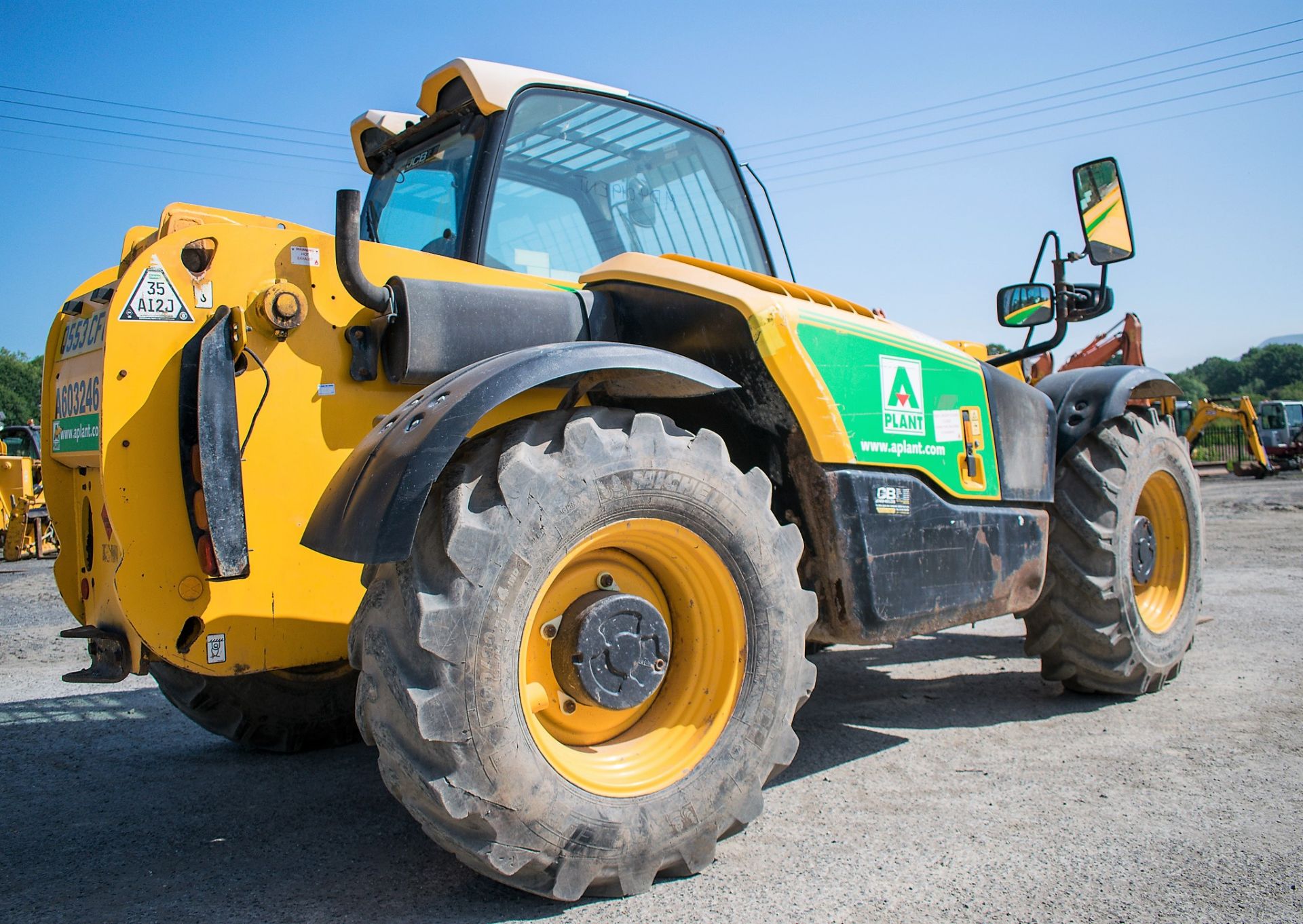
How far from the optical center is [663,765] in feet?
8.79

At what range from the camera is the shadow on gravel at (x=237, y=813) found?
2.52m

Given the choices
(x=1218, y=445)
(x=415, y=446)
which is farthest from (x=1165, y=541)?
(x=1218, y=445)

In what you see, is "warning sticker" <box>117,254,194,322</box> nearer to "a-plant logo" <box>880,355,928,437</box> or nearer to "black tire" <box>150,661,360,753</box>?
"black tire" <box>150,661,360,753</box>

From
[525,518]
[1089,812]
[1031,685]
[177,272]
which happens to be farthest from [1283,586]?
[177,272]

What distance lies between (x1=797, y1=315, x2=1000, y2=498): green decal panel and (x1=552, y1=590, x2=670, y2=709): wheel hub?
109 cm

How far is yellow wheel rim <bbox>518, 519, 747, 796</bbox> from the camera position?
8.50 feet

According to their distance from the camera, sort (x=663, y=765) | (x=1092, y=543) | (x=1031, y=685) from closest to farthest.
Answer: (x=663, y=765) → (x=1092, y=543) → (x=1031, y=685)

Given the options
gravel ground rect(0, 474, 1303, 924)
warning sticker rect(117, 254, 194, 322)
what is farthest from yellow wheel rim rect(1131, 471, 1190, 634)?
warning sticker rect(117, 254, 194, 322)

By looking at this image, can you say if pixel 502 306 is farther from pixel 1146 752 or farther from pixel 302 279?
pixel 1146 752

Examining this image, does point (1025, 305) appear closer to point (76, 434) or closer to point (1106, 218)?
point (1106, 218)

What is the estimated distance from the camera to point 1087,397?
15.6ft

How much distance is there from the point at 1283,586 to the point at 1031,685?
14.5ft

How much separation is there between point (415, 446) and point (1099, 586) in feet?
11.2

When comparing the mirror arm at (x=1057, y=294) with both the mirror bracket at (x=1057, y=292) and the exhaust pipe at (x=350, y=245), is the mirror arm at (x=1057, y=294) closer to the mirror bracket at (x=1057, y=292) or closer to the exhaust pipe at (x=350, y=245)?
the mirror bracket at (x=1057, y=292)
